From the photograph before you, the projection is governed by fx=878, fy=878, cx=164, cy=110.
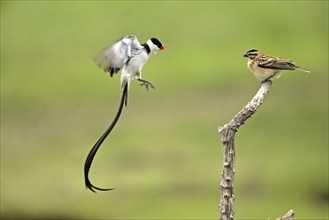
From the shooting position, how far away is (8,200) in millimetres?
9250

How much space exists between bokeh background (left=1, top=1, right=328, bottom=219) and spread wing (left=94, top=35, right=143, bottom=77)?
15.5ft

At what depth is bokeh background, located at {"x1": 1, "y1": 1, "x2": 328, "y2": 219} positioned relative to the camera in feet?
29.6

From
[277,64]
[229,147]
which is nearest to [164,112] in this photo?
[277,64]

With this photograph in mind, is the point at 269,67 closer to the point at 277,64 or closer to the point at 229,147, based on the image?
the point at 277,64

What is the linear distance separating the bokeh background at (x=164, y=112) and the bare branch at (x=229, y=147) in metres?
4.40

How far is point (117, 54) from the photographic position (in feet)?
12.0

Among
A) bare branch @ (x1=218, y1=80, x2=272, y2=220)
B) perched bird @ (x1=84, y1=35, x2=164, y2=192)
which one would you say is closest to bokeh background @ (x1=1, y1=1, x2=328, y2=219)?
bare branch @ (x1=218, y1=80, x2=272, y2=220)

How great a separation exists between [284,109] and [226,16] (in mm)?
2042

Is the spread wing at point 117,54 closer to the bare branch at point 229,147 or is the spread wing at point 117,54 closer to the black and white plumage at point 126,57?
the black and white plumage at point 126,57

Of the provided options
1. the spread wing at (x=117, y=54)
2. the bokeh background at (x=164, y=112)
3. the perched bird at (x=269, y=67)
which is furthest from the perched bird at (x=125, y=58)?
the bokeh background at (x=164, y=112)

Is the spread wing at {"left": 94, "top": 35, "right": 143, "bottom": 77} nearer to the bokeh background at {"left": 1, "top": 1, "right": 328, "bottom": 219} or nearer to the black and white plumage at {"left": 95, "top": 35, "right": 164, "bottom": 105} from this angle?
the black and white plumage at {"left": 95, "top": 35, "right": 164, "bottom": 105}

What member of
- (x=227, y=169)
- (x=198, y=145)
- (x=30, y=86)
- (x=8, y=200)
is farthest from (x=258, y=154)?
(x=227, y=169)

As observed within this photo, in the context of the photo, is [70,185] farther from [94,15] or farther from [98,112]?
[94,15]

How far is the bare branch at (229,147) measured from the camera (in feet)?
12.3
